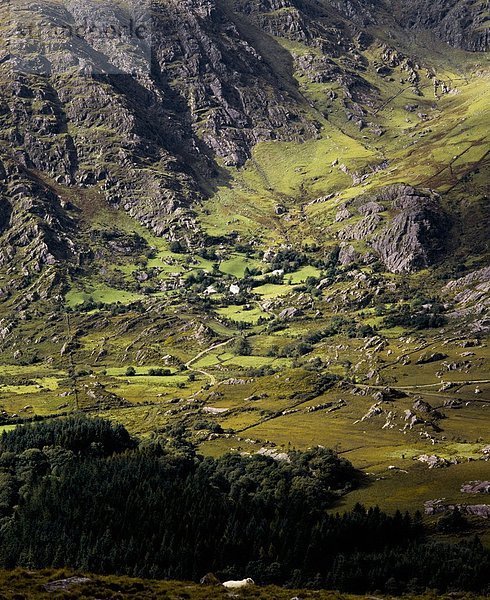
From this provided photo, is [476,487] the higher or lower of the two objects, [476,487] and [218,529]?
the lower

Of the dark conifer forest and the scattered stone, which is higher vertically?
the dark conifer forest

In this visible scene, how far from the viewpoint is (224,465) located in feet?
642

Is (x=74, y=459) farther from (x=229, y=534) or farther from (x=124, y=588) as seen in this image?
(x=124, y=588)

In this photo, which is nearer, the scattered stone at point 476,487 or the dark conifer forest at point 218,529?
the dark conifer forest at point 218,529

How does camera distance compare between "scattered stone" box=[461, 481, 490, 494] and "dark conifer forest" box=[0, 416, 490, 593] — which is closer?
"dark conifer forest" box=[0, 416, 490, 593]

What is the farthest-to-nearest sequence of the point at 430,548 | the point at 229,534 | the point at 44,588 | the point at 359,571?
the point at 229,534
the point at 430,548
the point at 359,571
the point at 44,588

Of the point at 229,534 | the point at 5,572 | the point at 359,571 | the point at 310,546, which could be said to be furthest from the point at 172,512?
the point at 5,572

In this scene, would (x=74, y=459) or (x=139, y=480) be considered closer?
(x=139, y=480)

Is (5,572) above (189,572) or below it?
above

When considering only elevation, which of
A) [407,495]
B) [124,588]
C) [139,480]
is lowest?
[407,495]

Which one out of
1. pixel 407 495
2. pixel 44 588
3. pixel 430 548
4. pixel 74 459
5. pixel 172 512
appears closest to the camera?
pixel 44 588

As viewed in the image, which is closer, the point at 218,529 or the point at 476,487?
the point at 218,529

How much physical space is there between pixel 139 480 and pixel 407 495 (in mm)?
65361

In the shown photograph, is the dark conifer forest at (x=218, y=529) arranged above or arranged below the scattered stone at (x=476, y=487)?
above
